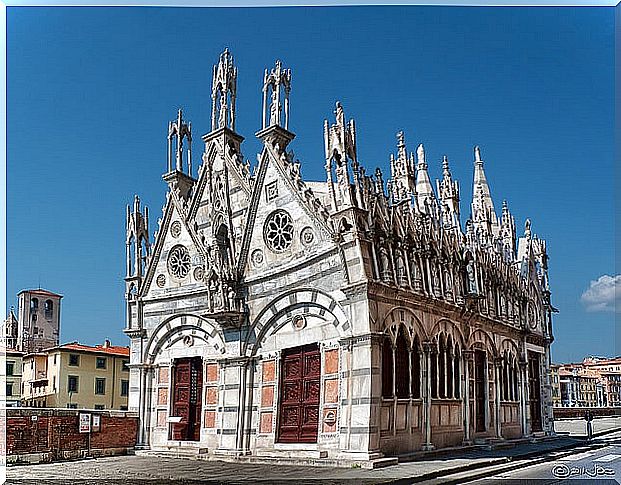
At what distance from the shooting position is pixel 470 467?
15234 mm

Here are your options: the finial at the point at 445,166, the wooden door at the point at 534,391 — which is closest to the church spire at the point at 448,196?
the finial at the point at 445,166

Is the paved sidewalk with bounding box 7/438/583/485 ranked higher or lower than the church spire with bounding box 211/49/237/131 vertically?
lower

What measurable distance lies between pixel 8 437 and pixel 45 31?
816 centimetres

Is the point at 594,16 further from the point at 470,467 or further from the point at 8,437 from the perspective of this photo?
the point at 8,437

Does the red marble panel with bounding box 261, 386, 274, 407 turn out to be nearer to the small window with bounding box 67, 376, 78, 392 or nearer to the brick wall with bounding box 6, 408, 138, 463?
the brick wall with bounding box 6, 408, 138, 463

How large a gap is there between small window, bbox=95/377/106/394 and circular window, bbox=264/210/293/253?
775 cm

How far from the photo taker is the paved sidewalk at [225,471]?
13.8m

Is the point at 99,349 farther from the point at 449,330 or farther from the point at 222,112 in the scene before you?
the point at 449,330

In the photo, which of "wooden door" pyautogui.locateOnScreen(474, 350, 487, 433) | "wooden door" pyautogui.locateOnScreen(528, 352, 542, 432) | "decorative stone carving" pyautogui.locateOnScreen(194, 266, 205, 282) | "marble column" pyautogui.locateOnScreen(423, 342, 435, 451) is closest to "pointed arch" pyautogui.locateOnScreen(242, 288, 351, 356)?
"marble column" pyautogui.locateOnScreen(423, 342, 435, 451)

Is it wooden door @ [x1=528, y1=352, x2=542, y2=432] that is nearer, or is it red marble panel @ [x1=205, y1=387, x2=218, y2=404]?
red marble panel @ [x1=205, y1=387, x2=218, y2=404]

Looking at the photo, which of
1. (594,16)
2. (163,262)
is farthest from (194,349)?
(594,16)

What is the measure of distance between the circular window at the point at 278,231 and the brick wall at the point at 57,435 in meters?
5.61

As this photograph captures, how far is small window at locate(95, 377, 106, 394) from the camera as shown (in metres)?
23.0

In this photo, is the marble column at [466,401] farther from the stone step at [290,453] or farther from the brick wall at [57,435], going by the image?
the brick wall at [57,435]
